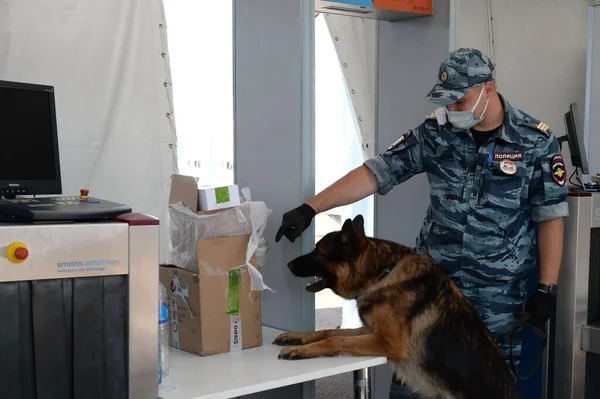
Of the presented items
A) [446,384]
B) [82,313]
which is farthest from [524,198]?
[82,313]

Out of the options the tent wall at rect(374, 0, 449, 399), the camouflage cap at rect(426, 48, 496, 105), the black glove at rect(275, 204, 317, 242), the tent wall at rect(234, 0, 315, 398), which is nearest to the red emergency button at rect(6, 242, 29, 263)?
the black glove at rect(275, 204, 317, 242)

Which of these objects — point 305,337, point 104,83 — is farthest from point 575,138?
point 104,83

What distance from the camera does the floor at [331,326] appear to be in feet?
13.5

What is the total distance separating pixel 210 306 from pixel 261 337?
0.83 ft

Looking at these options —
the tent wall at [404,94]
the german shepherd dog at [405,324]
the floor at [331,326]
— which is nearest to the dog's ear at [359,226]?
the german shepherd dog at [405,324]

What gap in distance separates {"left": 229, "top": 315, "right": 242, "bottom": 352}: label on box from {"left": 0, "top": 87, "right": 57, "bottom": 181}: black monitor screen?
2.26ft

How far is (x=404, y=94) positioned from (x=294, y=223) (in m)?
0.94

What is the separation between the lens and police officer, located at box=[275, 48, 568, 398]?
238cm

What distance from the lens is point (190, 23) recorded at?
378 cm

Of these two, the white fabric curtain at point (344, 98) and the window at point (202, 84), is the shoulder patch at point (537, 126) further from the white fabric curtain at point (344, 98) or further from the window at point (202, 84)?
the white fabric curtain at point (344, 98)

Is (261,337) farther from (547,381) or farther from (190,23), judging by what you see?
(190,23)

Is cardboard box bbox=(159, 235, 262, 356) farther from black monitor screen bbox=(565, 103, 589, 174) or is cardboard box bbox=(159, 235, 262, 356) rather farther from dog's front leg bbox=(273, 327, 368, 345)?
black monitor screen bbox=(565, 103, 589, 174)

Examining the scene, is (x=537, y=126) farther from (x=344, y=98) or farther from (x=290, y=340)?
(x=344, y=98)

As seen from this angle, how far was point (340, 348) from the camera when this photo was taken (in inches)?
82.0
